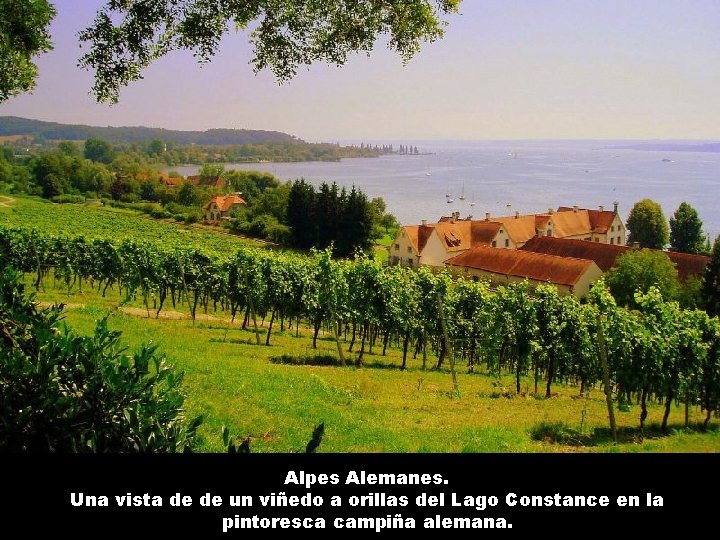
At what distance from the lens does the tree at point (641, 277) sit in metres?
44.5

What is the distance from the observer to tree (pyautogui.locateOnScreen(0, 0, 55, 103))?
6.89 m

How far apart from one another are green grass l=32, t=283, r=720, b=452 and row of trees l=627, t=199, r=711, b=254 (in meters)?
56.5

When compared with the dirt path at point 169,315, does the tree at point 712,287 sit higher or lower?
higher

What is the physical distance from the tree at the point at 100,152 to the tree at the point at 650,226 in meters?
124

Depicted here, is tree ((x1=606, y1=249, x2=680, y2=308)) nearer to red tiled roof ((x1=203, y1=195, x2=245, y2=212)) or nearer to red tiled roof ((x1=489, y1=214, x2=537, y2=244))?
red tiled roof ((x1=489, y1=214, x2=537, y2=244))

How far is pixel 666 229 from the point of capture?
76.1m

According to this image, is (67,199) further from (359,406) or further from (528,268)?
(359,406)

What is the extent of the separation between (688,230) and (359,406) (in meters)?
71.6

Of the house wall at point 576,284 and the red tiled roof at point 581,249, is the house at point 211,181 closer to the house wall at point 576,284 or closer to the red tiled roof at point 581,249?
the red tiled roof at point 581,249

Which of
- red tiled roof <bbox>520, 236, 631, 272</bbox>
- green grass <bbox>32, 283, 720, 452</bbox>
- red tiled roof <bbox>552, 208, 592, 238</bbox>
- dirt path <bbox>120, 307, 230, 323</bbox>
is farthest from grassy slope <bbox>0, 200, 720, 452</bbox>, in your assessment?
red tiled roof <bbox>552, 208, 592, 238</bbox>

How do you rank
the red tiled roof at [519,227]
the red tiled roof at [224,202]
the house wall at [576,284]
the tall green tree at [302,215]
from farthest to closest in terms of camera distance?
1. the red tiled roof at [224,202]
2. the tall green tree at [302,215]
3. the red tiled roof at [519,227]
4. the house wall at [576,284]

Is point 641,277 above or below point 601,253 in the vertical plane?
below

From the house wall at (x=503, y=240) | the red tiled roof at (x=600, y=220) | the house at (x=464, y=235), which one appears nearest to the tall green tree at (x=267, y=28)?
the house at (x=464, y=235)

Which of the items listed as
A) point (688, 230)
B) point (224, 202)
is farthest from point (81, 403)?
point (224, 202)
